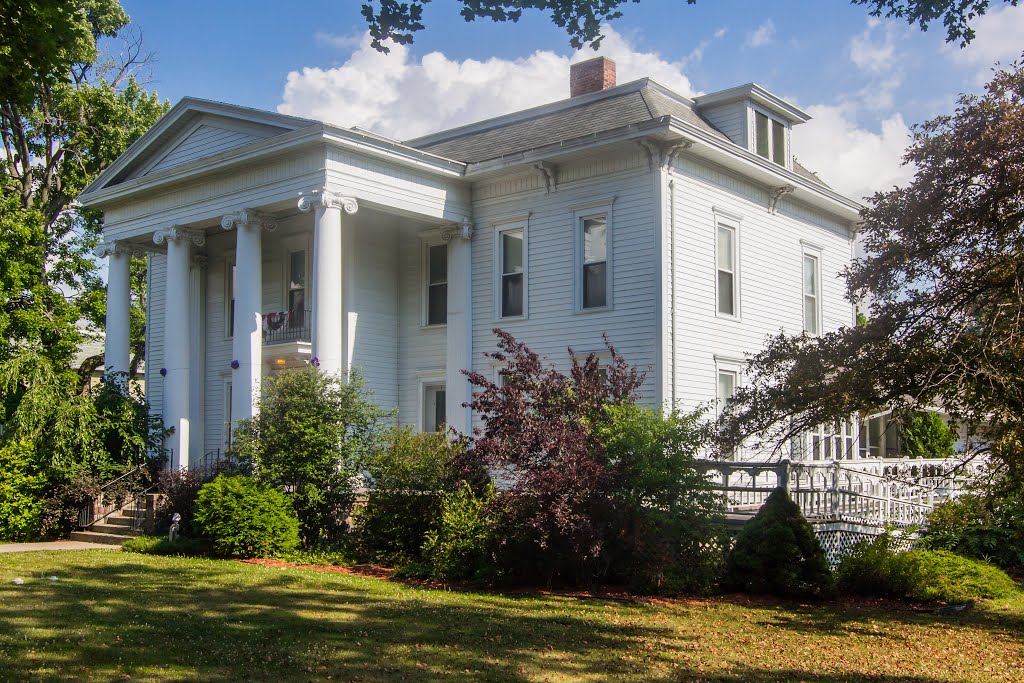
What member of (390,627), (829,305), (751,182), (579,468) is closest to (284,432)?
(579,468)

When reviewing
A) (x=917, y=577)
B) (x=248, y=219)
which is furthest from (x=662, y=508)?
(x=248, y=219)

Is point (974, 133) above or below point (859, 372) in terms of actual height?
above

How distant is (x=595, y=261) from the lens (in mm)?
20828

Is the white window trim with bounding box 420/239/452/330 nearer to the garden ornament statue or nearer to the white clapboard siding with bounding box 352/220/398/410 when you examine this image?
the white clapboard siding with bounding box 352/220/398/410

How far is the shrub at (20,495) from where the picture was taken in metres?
20.2

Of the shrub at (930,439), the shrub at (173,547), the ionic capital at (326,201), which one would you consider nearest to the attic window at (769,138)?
the shrub at (930,439)

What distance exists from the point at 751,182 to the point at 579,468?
437 inches

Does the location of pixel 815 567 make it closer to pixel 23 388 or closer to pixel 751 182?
pixel 751 182

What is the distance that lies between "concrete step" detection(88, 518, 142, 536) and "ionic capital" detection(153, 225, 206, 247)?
7.10 m

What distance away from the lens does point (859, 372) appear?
1176 centimetres

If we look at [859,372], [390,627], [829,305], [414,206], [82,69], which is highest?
[82,69]

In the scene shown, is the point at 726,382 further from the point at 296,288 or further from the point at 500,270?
the point at 296,288

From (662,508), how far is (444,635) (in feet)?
14.9

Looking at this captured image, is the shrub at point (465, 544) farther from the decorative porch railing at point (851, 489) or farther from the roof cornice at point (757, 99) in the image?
the roof cornice at point (757, 99)
